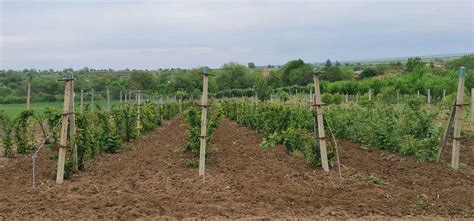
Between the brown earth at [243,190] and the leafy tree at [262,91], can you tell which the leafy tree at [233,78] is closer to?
the leafy tree at [262,91]

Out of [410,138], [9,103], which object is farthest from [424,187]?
[9,103]

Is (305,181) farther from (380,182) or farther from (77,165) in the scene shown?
(77,165)

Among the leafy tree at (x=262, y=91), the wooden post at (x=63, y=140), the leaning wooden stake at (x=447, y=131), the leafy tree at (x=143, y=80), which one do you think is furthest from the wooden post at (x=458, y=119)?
the leafy tree at (x=143, y=80)

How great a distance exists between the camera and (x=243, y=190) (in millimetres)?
7906

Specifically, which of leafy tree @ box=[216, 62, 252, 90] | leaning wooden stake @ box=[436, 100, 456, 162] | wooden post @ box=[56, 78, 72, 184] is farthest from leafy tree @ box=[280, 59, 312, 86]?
wooden post @ box=[56, 78, 72, 184]

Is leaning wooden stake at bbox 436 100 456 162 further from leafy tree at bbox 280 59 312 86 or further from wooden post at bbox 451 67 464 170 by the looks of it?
leafy tree at bbox 280 59 312 86

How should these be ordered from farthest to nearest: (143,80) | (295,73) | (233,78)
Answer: (233,78)
(295,73)
(143,80)

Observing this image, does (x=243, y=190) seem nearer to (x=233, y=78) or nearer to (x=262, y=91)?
(x=262, y=91)

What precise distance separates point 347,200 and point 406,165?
3.63 metres

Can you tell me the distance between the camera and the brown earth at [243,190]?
6883mm

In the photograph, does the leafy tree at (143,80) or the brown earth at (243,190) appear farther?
the leafy tree at (143,80)

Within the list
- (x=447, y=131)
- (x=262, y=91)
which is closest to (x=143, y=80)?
(x=262, y=91)

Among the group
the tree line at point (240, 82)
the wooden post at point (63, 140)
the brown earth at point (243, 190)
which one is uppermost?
the tree line at point (240, 82)

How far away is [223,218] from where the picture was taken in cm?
657
